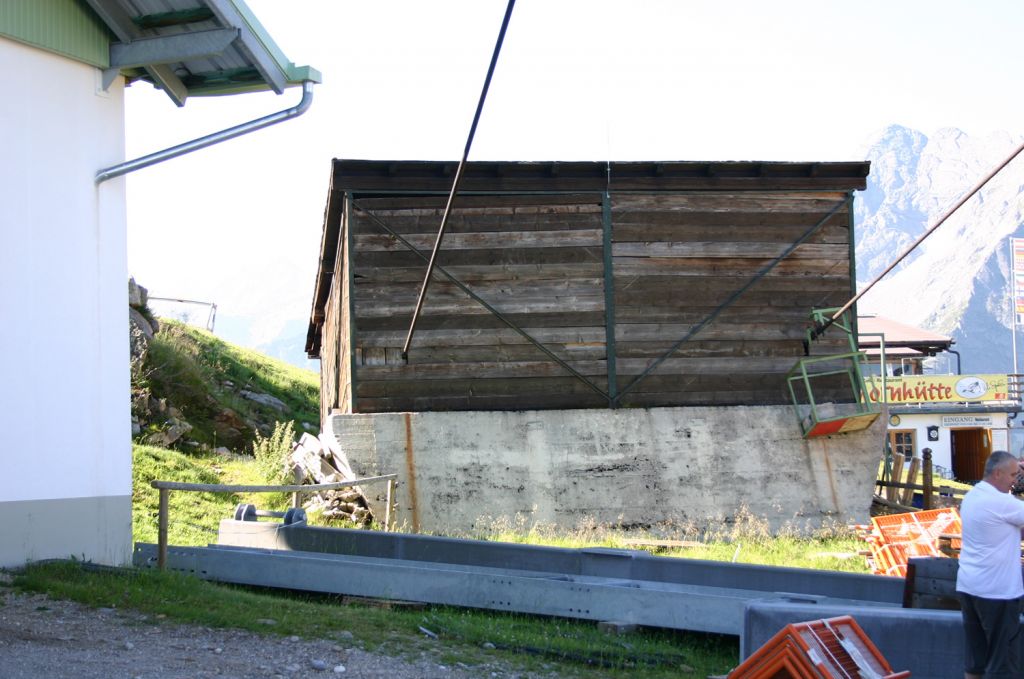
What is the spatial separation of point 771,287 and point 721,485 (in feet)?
10.3

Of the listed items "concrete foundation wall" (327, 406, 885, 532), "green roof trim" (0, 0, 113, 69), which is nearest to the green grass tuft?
"green roof trim" (0, 0, 113, 69)

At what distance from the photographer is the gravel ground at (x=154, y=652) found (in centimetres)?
637

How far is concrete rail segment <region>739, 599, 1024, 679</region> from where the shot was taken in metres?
6.95

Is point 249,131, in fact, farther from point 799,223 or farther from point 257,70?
point 799,223

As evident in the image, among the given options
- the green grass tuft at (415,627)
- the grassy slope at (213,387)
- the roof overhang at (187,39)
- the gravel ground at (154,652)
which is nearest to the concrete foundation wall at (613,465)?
the green grass tuft at (415,627)

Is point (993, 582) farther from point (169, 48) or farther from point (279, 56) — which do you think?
point (169, 48)

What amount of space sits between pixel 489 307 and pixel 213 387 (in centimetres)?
1038

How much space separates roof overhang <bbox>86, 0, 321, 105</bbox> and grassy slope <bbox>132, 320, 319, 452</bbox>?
1175 cm

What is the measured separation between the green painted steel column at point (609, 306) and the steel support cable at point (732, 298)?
0.59 ft

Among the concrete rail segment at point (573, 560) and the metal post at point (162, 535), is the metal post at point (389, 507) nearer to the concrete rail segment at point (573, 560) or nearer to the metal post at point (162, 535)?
the concrete rail segment at point (573, 560)

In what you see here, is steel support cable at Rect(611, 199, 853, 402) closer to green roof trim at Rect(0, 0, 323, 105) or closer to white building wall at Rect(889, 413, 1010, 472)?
green roof trim at Rect(0, 0, 323, 105)

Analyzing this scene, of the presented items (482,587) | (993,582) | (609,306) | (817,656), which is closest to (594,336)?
(609,306)

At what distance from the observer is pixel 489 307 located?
15578 millimetres

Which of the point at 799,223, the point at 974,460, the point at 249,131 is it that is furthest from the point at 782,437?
the point at 974,460
